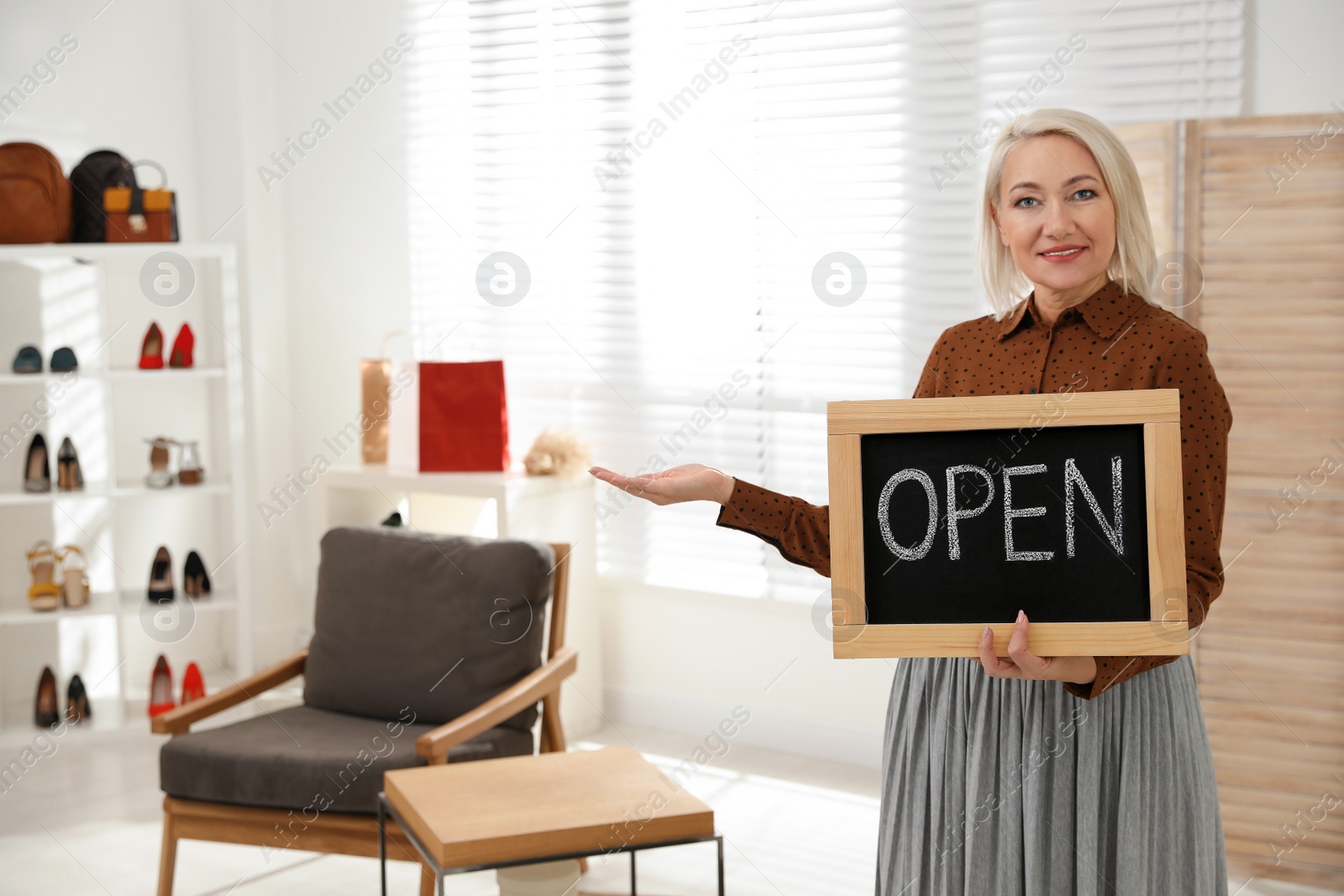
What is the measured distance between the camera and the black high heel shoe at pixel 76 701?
172 inches

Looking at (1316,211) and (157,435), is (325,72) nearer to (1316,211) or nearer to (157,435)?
(157,435)

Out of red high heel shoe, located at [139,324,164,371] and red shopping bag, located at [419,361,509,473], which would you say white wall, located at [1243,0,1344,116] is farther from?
red high heel shoe, located at [139,324,164,371]

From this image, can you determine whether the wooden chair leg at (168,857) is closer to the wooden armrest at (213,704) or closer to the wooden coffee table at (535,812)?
the wooden armrest at (213,704)

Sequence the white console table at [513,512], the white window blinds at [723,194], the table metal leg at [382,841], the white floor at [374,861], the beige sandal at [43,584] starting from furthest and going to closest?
1. the beige sandal at [43,584]
2. the white console table at [513,512]
3. the white window blinds at [723,194]
4. the white floor at [374,861]
5. the table metal leg at [382,841]

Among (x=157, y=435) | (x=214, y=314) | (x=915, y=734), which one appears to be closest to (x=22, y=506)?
(x=157, y=435)

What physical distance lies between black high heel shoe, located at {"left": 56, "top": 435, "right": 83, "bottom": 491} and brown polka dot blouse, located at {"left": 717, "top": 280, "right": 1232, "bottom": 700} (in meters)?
3.40

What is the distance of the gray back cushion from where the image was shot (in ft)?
10.0

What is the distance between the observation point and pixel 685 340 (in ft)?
14.2

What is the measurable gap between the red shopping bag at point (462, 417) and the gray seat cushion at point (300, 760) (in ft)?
4.66

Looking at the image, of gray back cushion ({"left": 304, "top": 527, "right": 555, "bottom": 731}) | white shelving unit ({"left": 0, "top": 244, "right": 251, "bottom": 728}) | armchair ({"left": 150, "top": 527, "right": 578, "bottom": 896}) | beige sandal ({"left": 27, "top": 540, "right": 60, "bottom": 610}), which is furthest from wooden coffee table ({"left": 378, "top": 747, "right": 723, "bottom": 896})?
beige sandal ({"left": 27, "top": 540, "right": 60, "bottom": 610})

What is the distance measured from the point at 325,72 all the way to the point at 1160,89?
11.0ft

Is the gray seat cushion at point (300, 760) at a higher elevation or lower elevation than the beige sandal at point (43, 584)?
lower

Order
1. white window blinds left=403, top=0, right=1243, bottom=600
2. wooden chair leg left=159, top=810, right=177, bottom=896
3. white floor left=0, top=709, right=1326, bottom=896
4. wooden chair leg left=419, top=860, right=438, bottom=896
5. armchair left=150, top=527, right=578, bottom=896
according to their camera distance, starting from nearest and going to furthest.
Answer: wooden chair leg left=419, top=860, right=438, bottom=896 → armchair left=150, top=527, right=578, bottom=896 → wooden chair leg left=159, top=810, right=177, bottom=896 → white floor left=0, top=709, right=1326, bottom=896 → white window blinds left=403, top=0, right=1243, bottom=600

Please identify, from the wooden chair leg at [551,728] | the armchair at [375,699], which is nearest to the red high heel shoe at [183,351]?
the armchair at [375,699]
